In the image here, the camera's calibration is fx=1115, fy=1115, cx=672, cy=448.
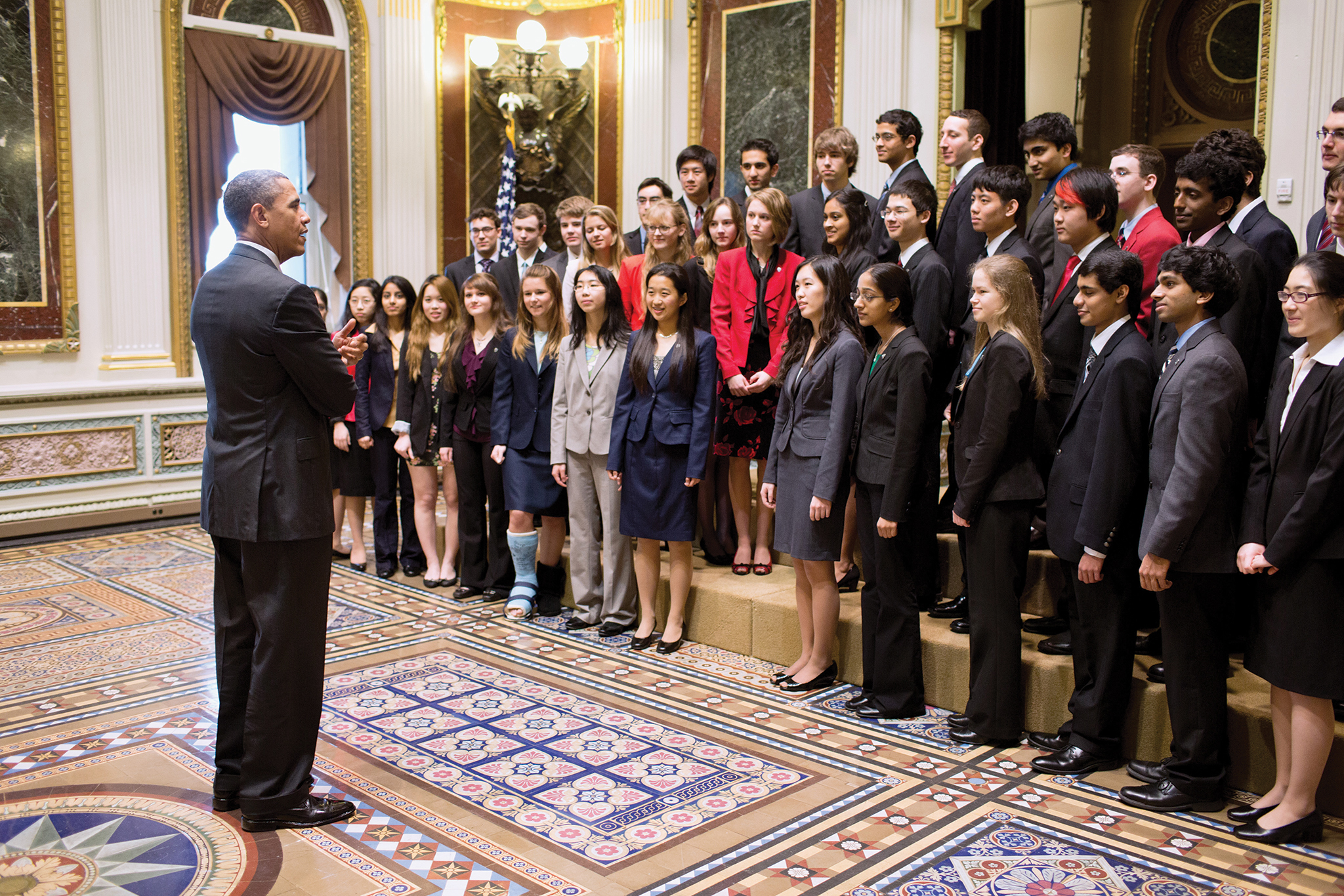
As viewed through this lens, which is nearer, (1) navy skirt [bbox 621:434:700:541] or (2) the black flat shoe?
(2) the black flat shoe

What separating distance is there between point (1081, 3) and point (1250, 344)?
6777mm

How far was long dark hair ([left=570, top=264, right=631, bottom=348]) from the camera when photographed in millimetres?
5008

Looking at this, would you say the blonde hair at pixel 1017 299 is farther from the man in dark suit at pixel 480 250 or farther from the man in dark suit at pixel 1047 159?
the man in dark suit at pixel 480 250

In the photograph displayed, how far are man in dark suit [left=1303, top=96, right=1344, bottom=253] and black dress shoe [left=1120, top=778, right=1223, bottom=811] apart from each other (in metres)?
1.74

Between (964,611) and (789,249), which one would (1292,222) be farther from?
(964,611)

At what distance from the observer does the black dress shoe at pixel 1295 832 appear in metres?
3.03

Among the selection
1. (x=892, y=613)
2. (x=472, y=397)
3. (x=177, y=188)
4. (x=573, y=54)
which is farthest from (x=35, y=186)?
(x=892, y=613)

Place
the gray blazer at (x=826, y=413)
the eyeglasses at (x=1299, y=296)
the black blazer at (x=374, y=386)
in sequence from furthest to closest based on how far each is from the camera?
1. the black blazer at (x=374, y=386)
2. the gray blazer at (x=826, y=413)
3. the eyeglasses at (x=1299, y=296)

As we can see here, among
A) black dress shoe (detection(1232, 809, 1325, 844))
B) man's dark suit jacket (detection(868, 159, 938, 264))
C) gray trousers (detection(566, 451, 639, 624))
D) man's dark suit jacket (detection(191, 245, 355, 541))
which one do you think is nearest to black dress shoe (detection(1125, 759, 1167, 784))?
black dress shoe (detection(1232, 809, 1325, 844))

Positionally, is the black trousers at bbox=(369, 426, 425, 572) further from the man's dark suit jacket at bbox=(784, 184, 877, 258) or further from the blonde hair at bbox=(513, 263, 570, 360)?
the man's dark suit jacket at bbox=(784, 184, 877, 258)

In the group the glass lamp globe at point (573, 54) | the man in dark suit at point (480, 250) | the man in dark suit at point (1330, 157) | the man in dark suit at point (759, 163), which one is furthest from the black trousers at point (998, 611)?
the glass lamp globe at point (573, 54)

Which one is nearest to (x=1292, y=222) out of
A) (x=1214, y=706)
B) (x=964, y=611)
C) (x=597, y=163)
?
(x=964, y=611)

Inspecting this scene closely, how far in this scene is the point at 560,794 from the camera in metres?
3.38

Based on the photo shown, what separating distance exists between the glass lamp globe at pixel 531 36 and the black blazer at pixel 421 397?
3655mm
